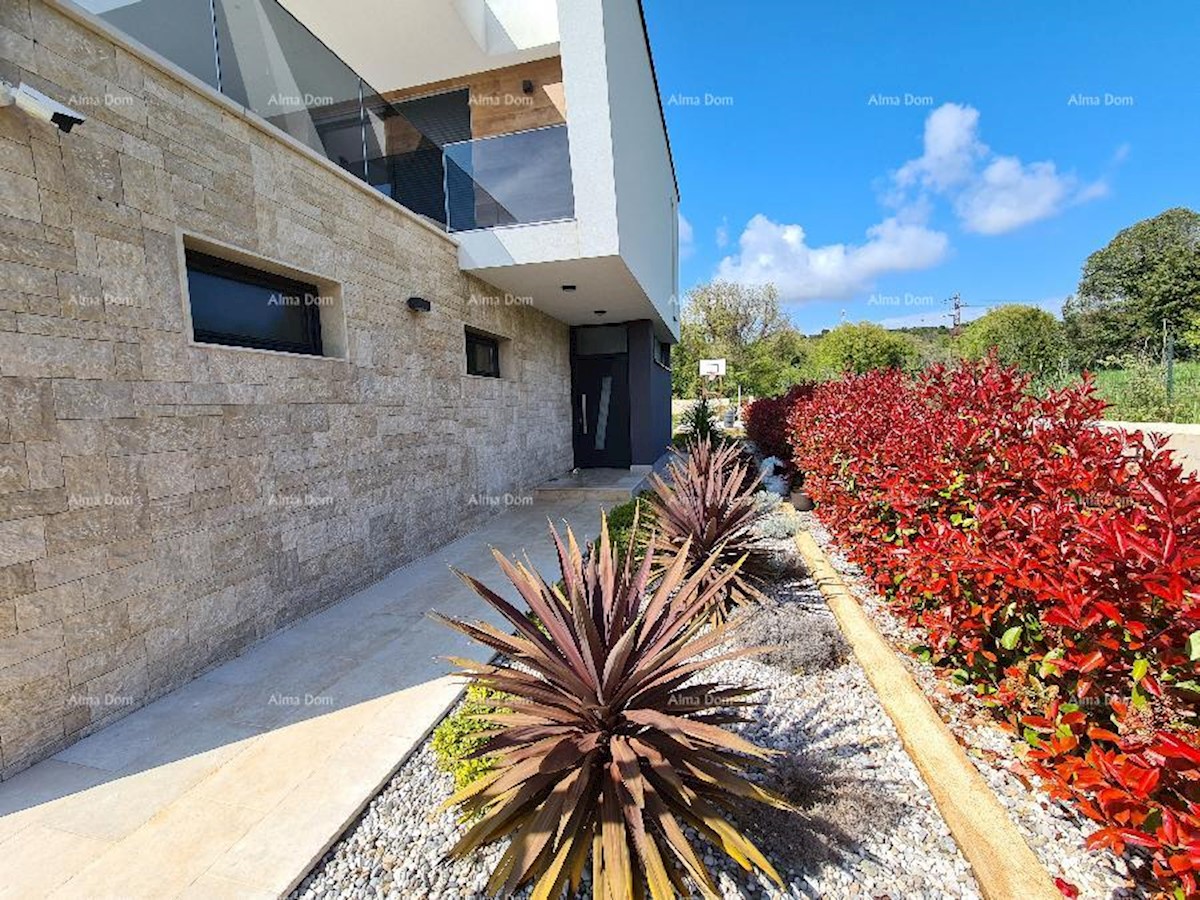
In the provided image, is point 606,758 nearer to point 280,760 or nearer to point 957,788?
point 957,788

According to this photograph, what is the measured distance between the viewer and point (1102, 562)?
167 centimetres

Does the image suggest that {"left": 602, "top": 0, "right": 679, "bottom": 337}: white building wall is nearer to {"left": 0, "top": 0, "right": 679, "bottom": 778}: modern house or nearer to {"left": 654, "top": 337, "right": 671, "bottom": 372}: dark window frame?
{"left": 0, "top": 0, "right": 679, "bottom": 778}: modern house

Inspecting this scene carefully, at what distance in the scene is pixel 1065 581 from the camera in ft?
5.98

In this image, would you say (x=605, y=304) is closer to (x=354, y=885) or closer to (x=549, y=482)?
(x=549, y=482)

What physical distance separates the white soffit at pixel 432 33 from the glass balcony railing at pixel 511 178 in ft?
6.87

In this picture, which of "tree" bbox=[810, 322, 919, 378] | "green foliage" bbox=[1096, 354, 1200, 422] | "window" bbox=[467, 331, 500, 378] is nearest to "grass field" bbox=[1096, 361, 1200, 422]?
"green foliage" bbox=[1096, 354, 1200, 422]

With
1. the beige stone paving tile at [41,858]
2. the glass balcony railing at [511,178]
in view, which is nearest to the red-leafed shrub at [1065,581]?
the beige stone paving tile at [41,858]

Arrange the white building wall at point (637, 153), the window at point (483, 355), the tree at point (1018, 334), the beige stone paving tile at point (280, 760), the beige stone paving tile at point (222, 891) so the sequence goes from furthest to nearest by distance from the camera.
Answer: the tree at point (1018, 334) < the window at point (483, 355) < the white building wall at point (637, 153) < the beige stone paving tile at point (280, 760) < the beige stone paving tile at point (222, 891)

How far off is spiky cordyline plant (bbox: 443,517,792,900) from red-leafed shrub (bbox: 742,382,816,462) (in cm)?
743

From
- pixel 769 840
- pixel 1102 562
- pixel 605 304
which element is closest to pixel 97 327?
pixel 769 840

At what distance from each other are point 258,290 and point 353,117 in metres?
2.44

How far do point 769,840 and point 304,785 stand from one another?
208cm

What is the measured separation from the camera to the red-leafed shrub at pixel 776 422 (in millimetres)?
9380

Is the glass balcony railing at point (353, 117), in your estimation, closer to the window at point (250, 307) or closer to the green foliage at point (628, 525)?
the window at point (250, 307)
